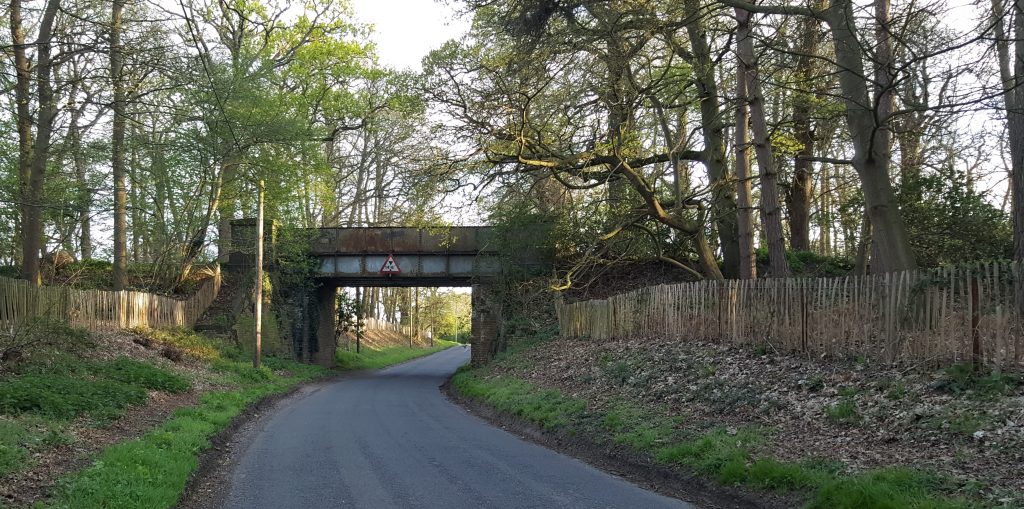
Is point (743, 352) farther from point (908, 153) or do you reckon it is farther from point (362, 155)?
point (362, 155)

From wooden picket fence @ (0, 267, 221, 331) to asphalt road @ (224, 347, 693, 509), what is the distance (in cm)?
610

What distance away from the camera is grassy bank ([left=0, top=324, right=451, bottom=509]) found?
759 cm

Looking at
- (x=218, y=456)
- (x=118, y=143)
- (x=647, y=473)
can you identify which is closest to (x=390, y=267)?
(x=118, y=143)

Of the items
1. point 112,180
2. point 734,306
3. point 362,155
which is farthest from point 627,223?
point 362,155

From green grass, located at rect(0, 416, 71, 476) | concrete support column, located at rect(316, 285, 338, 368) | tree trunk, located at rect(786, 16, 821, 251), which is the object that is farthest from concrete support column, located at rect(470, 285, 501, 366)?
green grass, located at rect(0, 416, 71, 476)

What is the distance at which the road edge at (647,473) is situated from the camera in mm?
7605

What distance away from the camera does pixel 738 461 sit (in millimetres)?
8219

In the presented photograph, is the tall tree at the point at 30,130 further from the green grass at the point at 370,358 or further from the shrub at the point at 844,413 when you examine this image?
the green grass at the point at 370,358

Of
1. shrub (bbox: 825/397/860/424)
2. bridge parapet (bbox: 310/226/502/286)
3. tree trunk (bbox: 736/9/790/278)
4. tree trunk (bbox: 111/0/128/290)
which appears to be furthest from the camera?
bridge parapet (bbox: 310/226/502/286)

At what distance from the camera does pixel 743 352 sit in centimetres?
1367

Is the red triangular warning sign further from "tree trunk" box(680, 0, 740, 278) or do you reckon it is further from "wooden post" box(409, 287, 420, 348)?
"wooden post" box(409, 287, 420, 348)

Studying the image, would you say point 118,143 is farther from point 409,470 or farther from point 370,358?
point 370,358

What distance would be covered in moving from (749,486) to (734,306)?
7.28m

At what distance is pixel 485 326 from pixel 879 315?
2205cm
